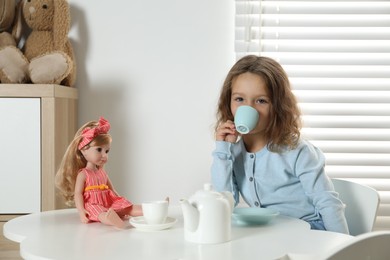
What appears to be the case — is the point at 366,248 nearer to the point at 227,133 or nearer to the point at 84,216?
the point at 84,216

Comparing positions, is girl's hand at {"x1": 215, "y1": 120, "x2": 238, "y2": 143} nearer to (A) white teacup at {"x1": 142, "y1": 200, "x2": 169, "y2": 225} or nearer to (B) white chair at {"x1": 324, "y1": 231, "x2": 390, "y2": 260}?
(A) white teacup at {"x1": 142, "y1": 200, "x2": 169, "y2": 225}

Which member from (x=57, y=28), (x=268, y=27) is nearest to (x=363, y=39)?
(x=268, y=27)

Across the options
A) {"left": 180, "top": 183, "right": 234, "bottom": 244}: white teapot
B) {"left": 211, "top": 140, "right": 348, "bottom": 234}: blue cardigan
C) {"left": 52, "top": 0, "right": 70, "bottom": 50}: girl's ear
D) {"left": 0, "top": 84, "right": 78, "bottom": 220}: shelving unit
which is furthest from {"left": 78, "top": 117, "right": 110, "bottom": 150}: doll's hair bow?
{"left": 52, "top": 0, "right": 70, "bottom": 50}: girl's ear

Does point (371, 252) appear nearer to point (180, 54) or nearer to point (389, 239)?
point (389, 239)

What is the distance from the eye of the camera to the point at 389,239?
777 mm

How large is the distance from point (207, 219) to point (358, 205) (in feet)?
2.00

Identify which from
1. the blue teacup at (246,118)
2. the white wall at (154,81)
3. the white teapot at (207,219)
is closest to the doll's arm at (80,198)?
the white teapot at (207,219)

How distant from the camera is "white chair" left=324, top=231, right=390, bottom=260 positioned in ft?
2.38

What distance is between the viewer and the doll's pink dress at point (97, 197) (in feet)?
4.29

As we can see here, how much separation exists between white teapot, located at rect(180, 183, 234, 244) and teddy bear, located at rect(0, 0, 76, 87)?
1.04m

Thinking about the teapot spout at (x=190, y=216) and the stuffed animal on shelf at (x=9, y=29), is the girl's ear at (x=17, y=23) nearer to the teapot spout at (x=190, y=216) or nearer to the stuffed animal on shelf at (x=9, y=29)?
the stuffed animal on shelf at (x=9, y=29)

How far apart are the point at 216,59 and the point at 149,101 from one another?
29 cm

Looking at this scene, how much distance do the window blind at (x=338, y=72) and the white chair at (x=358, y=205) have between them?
56 centimetres

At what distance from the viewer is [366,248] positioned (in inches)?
29.6
